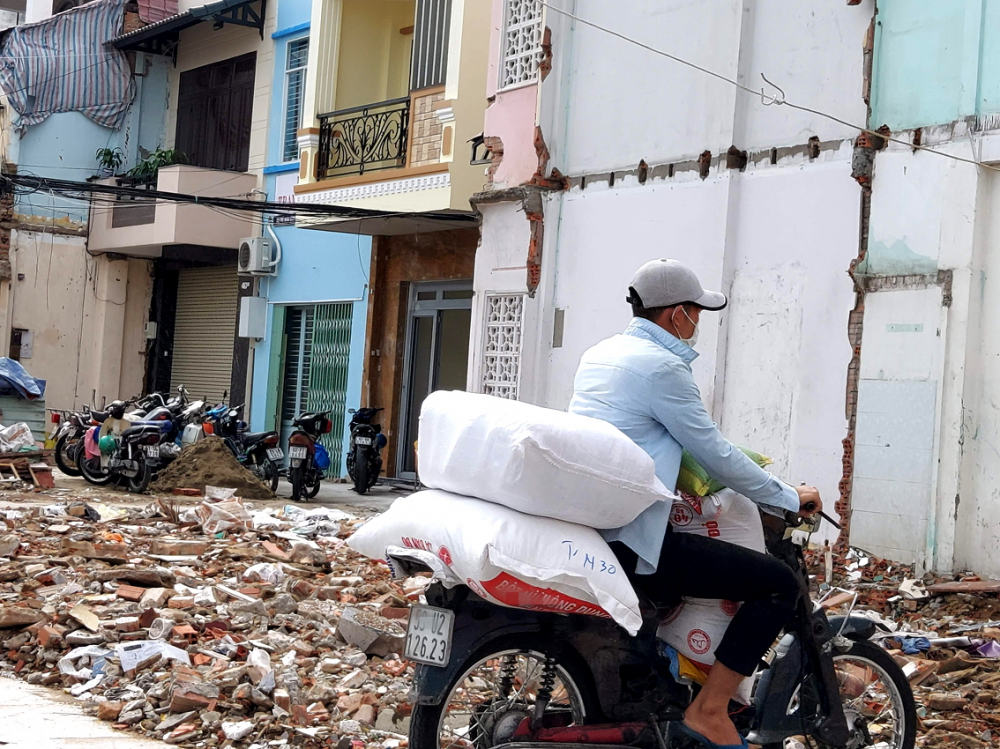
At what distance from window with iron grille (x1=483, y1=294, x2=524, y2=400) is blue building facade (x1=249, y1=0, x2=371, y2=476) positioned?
528cm

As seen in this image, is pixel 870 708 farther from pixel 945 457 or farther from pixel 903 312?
pixel 903 312

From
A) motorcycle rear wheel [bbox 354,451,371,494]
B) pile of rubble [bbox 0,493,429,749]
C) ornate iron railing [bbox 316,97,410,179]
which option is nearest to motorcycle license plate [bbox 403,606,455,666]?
pile of rubble [bbox 0,493,429,749]

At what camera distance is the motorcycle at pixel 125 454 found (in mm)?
14789

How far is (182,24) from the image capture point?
2253 cm

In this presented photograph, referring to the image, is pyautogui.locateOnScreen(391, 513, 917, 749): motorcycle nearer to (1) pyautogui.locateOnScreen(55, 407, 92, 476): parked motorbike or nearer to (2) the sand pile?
(2) the sand pile

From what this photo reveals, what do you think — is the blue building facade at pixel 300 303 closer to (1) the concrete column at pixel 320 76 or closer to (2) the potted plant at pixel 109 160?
(1) the concrete column at pixel 320 76

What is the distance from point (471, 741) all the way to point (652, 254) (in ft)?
26.1

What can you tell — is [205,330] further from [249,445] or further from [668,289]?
[668,289]

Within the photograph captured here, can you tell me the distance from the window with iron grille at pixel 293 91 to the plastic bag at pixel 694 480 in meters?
17.1

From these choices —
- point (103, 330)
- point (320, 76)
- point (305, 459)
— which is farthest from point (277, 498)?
point (103, 330)

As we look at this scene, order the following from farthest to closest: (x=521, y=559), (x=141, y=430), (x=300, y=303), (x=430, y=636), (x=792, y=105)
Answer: (x=300, y=303) < (x=141, y=430) < (x=792, y=105) < (x=430, y=636) < (x=521, y=559)

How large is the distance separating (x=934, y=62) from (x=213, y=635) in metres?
6.52

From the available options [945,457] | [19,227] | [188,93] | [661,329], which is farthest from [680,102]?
[19,227]

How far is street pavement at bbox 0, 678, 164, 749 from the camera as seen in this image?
4926 millimetres
